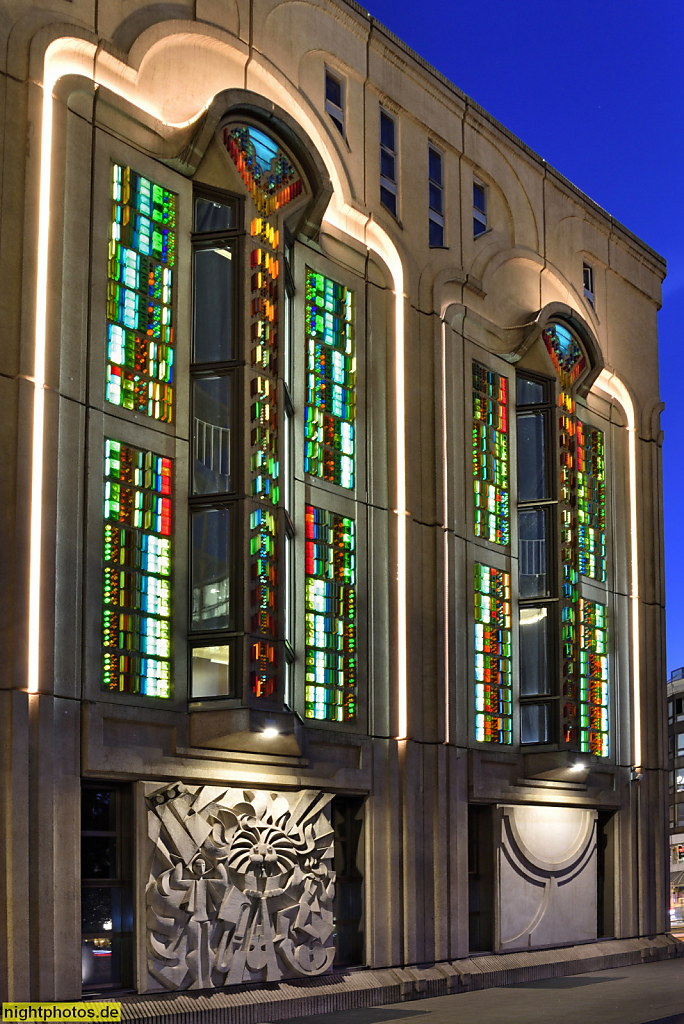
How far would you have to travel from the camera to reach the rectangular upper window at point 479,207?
92.6 feet

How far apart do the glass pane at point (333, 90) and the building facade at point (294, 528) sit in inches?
3.1

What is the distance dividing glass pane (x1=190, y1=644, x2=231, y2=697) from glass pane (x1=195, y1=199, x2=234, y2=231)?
21.3ft

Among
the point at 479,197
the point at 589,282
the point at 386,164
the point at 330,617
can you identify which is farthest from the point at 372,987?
the point at 589,282

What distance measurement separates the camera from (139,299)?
1964 cm

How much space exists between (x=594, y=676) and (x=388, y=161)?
40.3 ft

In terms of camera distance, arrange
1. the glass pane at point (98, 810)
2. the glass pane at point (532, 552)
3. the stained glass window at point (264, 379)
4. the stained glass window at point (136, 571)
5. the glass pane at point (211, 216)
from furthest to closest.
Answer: the glass pane at point (532, 552)
the glass pane at point (211, 216)
the stained glass window at point (264, 379)
the stained glass window at point (136, 571)
the glass pane at point (98, 810)

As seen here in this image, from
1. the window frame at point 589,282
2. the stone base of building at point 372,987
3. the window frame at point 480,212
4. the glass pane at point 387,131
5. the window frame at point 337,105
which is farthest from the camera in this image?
the window frame at point 589,282

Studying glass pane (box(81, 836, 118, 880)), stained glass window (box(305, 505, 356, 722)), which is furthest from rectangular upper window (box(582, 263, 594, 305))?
glass pane (box(81, 836, 118, 880))

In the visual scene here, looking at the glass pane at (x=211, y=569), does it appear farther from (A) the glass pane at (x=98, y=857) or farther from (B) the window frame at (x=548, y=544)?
(B) the window frame at (x=548, y=544)

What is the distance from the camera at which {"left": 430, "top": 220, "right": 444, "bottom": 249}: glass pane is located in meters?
26.6

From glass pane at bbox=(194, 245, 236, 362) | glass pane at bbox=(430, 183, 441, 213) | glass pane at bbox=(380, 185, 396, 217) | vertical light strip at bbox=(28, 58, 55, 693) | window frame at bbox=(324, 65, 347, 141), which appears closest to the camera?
vertical light strip at bbox=(28, 58, 55, 693)

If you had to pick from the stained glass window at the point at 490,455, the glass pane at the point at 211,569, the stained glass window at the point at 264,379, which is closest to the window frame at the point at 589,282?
the stained glass window at the point at 490,455

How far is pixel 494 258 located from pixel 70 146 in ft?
38.6

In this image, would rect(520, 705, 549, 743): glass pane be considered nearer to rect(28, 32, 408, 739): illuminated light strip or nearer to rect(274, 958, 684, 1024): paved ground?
rect(274, 958, 684, 1024): paved ground
